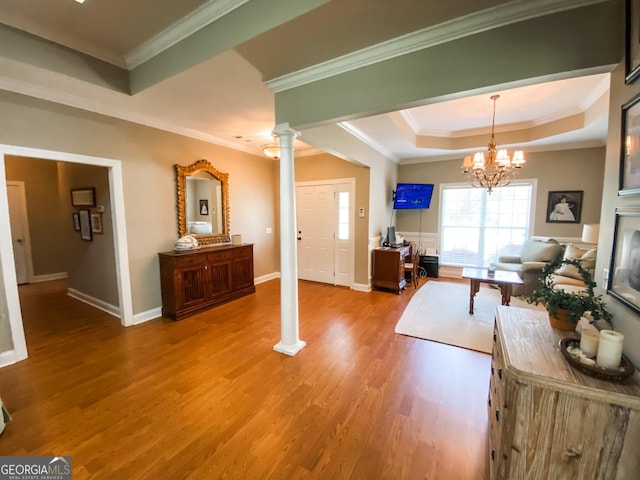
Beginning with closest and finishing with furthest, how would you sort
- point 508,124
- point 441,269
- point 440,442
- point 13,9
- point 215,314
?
point 440,442
point 13,9
point 215,314
point 508,124
point 441,269

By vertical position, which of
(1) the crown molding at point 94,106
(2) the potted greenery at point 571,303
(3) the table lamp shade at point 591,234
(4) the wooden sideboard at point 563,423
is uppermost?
(1) the crown molding at point 94,106

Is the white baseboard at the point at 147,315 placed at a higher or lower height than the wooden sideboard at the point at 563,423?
lower

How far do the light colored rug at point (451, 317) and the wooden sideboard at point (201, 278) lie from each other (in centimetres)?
273

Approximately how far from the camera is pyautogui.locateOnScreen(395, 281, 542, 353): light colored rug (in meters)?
3.16

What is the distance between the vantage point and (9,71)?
2.27 meters

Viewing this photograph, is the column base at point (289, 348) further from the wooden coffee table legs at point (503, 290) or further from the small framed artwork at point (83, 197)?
the small framed artwork at point (83, 197)

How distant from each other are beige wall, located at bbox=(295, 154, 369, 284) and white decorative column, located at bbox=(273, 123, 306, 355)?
2.41 metres

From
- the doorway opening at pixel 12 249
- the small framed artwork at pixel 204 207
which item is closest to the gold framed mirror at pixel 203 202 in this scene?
the small framed artwork at pixel 204 207

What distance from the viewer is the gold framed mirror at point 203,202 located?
4.09m

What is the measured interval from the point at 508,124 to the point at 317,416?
5457 millimetres

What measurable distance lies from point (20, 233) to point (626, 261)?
8765 millimetres

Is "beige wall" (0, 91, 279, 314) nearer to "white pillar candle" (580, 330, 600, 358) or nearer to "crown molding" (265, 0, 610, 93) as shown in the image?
"crown molding" (265, 0, 610, 93)

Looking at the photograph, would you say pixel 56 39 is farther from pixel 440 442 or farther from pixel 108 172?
pixel 440 442

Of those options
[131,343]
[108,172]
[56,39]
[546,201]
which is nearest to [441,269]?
[546,201]
